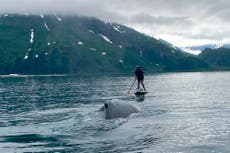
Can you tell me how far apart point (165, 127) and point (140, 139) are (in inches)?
186

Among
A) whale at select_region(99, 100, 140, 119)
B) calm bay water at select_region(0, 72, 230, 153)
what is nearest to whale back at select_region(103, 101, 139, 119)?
whale at select_region(99, 100, 140, 119)

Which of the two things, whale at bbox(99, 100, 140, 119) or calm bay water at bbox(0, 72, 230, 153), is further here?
whale at bbox(99, 100, 140, 119)

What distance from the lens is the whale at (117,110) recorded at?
1443 inches

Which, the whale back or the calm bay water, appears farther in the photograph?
the whale back

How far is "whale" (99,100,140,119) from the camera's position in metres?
36.7

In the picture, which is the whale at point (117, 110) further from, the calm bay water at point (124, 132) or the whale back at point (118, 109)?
the calm bay water at point (124, 132)

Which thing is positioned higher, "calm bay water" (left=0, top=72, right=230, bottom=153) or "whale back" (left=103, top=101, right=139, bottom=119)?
"whale back" (left=103, top=101, right=139, bottom=119)

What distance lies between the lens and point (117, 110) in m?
37.5

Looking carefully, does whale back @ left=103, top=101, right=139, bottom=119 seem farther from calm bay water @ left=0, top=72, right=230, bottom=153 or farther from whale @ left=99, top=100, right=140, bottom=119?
calm bay water @ left=0, top=72, right=230, bottom=153

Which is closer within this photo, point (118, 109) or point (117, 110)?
point (117, 110)

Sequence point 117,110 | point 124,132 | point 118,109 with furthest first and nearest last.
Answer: point 118,109, point 117,110, point 124,132

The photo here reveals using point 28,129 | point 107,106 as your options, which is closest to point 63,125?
point 28,129

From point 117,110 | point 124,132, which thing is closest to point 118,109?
point 117,110

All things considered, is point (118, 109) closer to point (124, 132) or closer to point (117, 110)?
point (117, 110)
